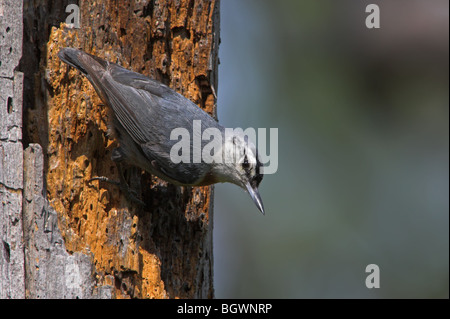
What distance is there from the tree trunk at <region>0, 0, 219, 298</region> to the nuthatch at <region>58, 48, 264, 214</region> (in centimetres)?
16

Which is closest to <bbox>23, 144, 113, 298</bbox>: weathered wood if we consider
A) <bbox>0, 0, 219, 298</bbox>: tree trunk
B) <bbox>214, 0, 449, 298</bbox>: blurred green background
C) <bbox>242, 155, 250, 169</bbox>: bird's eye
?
<bbox>0, 0, 219, 298</bbox>: tree trunk

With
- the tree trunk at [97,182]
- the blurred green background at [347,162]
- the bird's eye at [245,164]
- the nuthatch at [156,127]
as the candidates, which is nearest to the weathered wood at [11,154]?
the tree trunk at [97,182]

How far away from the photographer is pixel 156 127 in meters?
3.55

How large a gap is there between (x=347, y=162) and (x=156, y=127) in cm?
256

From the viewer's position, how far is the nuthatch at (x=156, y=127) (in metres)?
3.48

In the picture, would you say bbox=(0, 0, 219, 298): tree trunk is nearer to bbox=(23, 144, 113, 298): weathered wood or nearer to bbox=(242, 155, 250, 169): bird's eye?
bbox=(23, 144, 113, 298): weathered wood

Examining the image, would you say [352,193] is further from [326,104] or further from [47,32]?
[47,32]

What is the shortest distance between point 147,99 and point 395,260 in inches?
124

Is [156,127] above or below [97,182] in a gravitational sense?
above

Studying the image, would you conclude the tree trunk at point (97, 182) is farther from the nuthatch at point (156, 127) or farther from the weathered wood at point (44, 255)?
the nuthatch at point (156, 127)

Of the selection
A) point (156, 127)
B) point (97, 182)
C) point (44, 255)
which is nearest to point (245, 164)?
point (156, 127)

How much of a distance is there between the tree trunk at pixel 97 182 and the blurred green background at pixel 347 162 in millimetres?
1655

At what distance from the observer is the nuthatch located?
3.48m

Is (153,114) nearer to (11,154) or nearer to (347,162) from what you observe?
(11,154)
